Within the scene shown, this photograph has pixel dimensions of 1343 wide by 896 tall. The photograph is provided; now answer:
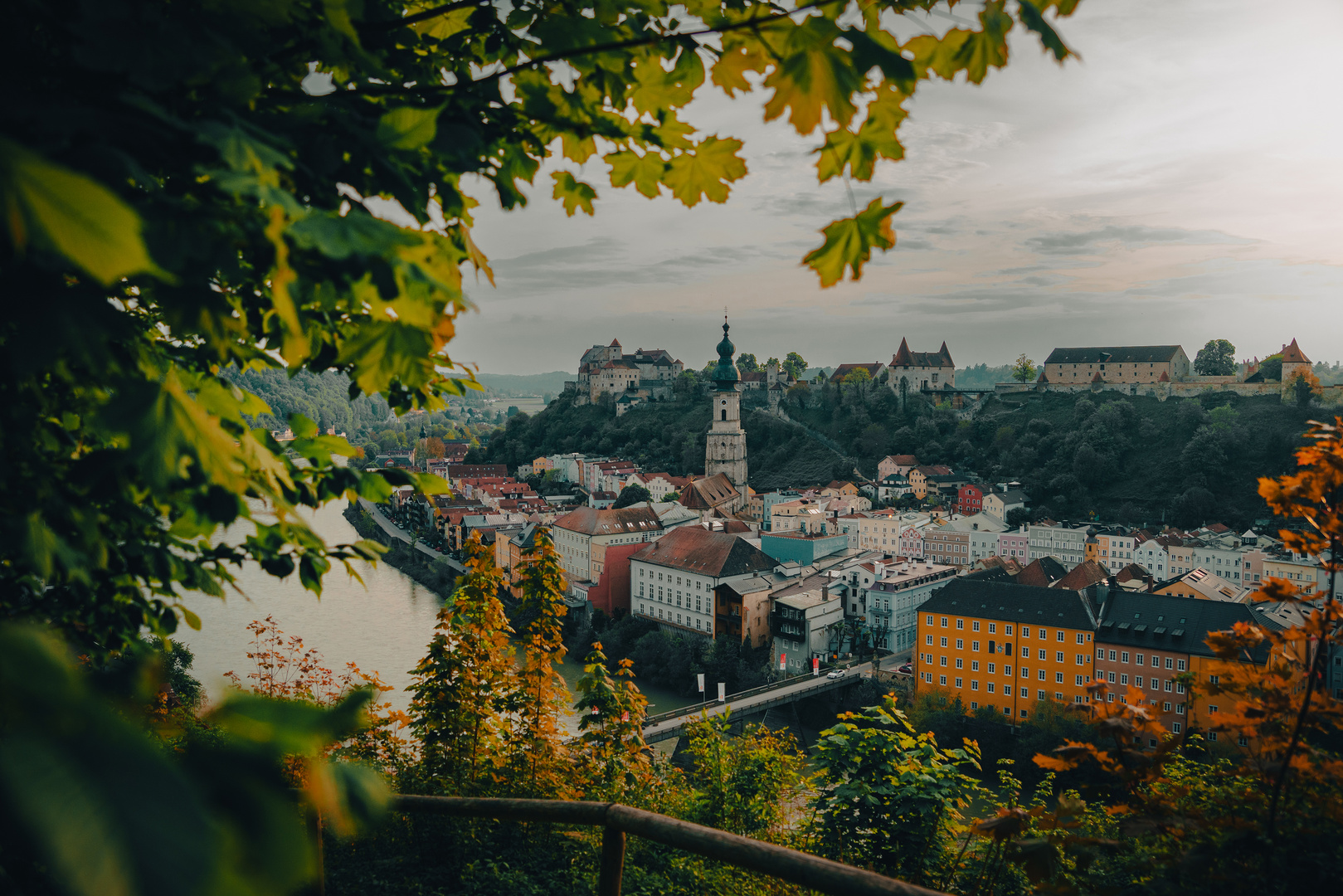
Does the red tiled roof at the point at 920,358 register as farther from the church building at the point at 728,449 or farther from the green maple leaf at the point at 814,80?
the green maple leaf at the point at 814,80

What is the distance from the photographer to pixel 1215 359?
64250 millimetres

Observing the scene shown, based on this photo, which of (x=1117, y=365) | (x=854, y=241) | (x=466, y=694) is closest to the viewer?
(x=854, y=241)

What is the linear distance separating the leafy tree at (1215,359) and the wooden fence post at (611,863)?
252 ft

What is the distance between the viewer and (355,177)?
1.14 meters

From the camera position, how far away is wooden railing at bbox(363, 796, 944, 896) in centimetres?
147

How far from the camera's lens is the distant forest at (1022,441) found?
45.4 m

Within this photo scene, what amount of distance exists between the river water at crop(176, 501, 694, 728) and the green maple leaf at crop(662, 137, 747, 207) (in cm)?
1352

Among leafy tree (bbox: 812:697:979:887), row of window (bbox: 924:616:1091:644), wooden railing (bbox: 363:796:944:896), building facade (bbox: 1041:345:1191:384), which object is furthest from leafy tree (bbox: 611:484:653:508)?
wooden railing (bbox: 363:796:944:896)

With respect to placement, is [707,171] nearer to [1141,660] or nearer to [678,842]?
[678,842]

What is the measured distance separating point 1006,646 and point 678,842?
1037 inches

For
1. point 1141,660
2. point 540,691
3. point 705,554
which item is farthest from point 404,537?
point 540,691

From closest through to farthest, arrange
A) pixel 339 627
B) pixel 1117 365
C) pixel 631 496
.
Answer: pixel 339 627 < pixel 631 496 < pixel 1117 365

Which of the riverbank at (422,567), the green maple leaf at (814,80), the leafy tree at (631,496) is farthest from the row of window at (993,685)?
the green maple leaf at (814,80)

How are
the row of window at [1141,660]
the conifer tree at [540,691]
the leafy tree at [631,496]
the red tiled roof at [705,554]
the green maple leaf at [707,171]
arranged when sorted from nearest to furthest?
1. the green maple leaf at [707,171]
2. the conifer tree at [540,691]
3. the row of window at [1141,660]
4. the red tiled roof at [705,554]
5. the leafy tree at [631,496]
